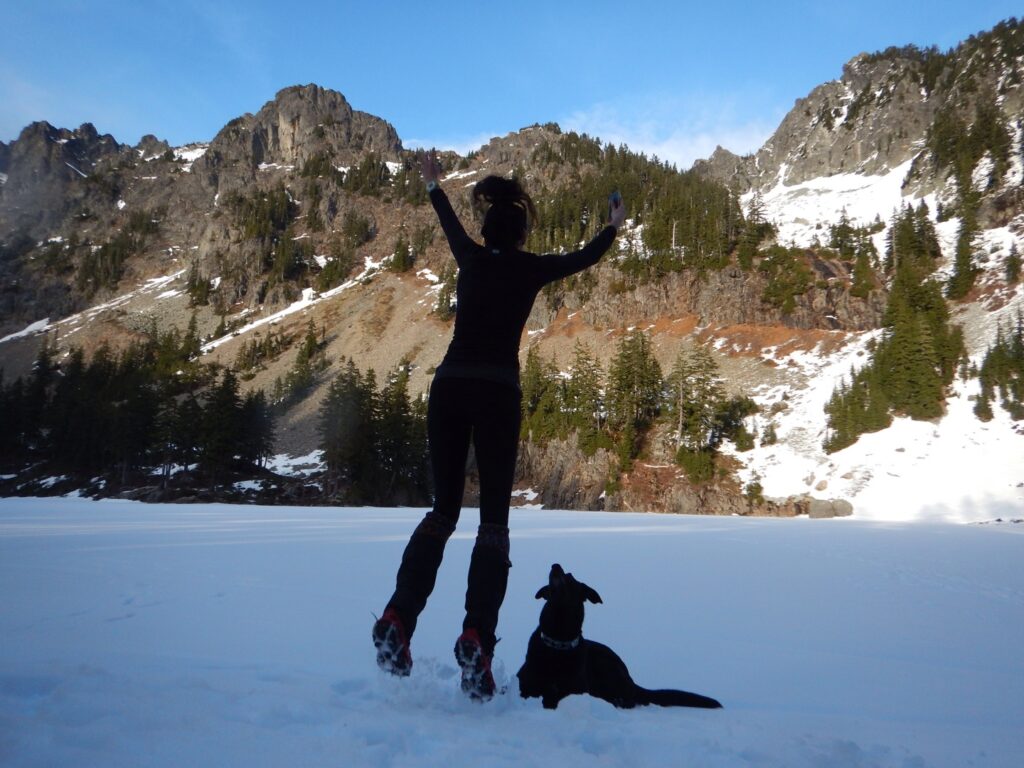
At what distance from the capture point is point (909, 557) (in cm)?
637

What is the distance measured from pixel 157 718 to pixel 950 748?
92.6 inches

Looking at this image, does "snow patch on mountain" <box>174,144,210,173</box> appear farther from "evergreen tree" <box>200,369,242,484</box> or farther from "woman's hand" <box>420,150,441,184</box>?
"woman's hand" <box>420,150,441,184</box>

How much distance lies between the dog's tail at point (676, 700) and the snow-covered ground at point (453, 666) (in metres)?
0.09

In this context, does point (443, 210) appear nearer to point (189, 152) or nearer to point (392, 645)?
point (392, 645)

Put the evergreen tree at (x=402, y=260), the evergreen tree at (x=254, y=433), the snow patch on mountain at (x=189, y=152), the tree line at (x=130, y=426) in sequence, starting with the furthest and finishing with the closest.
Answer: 1. the snow patch on mountain at (x=189, y=152)
2. the evergreen tree at (x=402, y=260)
3. the evergreen tree at (x=254, y=433)
4. the tree line at (x=130, y=426)

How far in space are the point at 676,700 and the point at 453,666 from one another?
2.96 feet

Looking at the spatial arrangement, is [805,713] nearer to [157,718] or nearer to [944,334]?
[157,718]

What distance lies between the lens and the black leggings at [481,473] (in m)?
2.11

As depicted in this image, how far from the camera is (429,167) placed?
2.94 m

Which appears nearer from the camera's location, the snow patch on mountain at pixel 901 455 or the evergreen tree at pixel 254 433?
the snow patch on mountain at pixel 901 455

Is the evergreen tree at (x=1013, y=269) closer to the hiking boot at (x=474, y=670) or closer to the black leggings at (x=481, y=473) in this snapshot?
the black leggings at (x=481, y=473)

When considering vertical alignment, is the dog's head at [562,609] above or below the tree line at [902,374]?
below

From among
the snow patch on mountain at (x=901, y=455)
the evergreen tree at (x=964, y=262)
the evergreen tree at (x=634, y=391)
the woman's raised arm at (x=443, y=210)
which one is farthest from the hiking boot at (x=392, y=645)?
the evergreen tree at (x=964, y=262)

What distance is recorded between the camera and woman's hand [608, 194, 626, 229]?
261 centimetres
